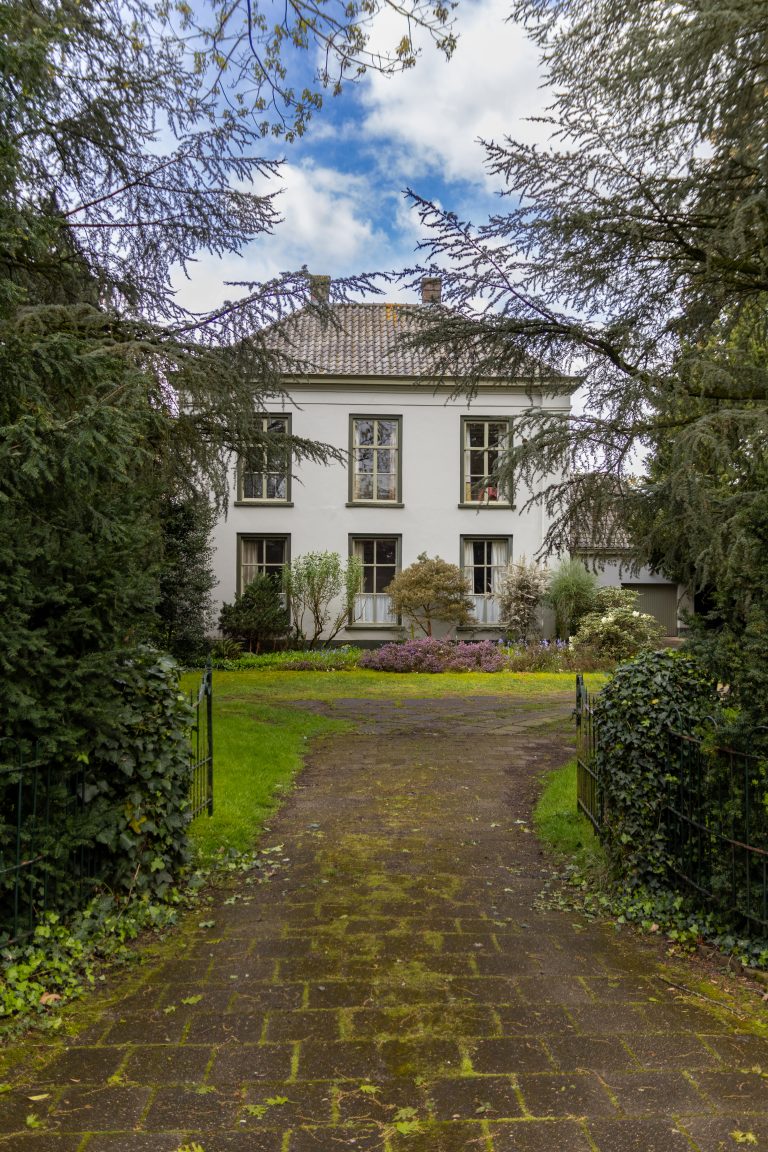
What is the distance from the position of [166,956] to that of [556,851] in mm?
2910

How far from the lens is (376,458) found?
70.5 ft

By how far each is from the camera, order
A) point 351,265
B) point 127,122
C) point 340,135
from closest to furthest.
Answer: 1. point 340,135
2. point 127,122
3. point 351,265

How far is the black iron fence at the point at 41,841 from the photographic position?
3610 millimetres

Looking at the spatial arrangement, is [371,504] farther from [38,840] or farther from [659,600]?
[38,840]

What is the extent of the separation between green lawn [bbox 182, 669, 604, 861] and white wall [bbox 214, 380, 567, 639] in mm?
4807

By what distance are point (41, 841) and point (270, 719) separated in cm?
701

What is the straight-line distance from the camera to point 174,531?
17.3m

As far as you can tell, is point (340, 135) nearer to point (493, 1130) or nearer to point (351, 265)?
point (351, 265)

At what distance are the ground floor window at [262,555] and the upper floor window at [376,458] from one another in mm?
2369

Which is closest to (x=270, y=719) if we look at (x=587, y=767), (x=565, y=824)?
(x=565, y=824)

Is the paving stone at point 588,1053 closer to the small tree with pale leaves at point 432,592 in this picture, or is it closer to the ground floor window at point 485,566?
the small tree with pale leaves at point 432,592

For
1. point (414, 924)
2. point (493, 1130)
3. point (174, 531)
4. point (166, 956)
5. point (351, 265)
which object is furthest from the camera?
point (174, 531)

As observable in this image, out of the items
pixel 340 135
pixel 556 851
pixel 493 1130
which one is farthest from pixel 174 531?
pixel 493 1130

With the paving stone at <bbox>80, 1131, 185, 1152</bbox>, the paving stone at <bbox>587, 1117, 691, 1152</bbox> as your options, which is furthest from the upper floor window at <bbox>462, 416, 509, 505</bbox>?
the paving stone at <bbox>80, 1131, 185, 1152</bbox>
